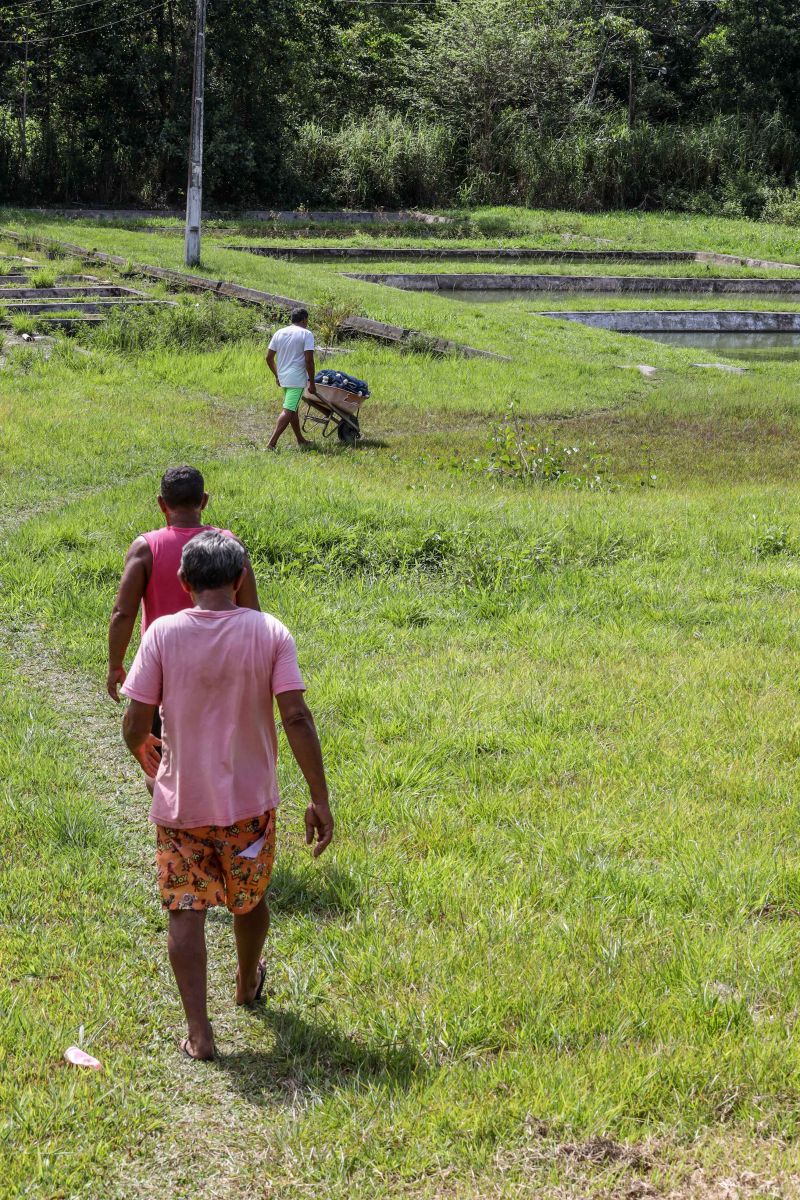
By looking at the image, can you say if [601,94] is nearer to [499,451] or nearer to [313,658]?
[499,451]

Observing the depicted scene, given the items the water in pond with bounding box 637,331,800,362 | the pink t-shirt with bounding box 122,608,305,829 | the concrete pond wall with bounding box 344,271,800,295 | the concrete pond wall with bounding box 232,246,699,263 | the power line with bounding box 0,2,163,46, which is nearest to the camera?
the pink t-shirt with bounding box 122,608,305,829

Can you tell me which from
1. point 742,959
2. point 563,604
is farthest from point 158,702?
point 563,604

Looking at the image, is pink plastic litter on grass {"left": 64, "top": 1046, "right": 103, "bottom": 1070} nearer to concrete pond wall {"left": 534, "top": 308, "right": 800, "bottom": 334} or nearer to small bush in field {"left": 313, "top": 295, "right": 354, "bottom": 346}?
small bush in field {"left": 313, "top": 295, "right": 354, "bottom": 346}

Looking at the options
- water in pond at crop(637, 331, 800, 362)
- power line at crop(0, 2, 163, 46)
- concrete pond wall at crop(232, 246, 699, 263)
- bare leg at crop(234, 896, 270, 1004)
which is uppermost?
power line at crop(0, 2, 163, 46)

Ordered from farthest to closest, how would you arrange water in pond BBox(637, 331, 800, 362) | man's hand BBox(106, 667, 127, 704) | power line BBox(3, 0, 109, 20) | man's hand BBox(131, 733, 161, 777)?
power line BBox(3, 0, 109, 20) → water in pond BBox(637, 331, 800, 362) → man's hand BBox(106, 667, 127, 704) → man's hand BBox(131, 733, 161, 777)

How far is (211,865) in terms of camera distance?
3467mm

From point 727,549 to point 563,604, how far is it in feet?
6.42

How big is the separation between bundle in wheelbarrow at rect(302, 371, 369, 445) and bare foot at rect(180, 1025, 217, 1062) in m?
8.94

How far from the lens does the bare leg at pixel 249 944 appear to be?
3574 millimetres

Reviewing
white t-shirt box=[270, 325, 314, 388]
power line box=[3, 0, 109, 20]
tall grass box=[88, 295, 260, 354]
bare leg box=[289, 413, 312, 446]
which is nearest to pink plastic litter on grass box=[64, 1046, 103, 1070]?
white t-shirt box=[270, 325, 314, 388]

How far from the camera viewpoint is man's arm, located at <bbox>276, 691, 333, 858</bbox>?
11.1ft

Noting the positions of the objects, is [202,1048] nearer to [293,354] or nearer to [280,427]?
[280,427]

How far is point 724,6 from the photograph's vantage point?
4647 centimetres

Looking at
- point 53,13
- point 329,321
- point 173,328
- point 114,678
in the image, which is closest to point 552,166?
point 53,13
